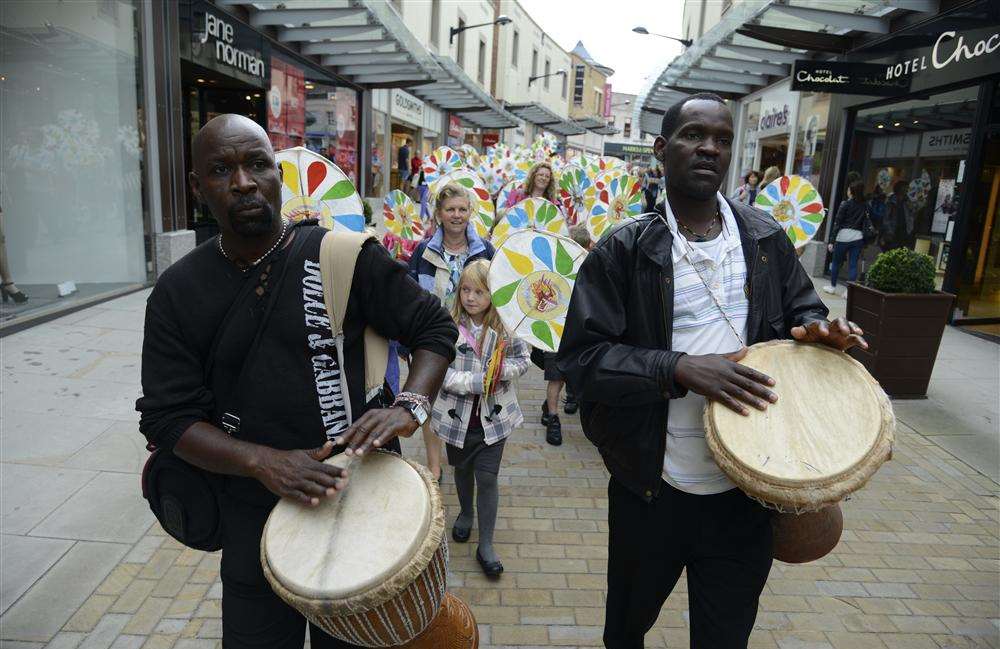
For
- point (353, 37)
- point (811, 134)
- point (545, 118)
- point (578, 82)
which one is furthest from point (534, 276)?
point (578, 82)

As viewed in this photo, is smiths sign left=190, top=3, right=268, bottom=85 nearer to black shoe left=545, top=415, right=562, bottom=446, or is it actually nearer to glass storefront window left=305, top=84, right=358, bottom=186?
glass storefront window left=305, top=84, right=358, bottom=186

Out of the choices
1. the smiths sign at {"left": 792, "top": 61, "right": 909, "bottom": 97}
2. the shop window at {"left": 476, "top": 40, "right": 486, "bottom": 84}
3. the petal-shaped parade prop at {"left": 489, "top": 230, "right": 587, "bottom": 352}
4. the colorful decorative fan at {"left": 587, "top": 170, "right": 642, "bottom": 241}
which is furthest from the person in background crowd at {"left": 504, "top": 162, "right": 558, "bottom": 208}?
the shop window at {"left": 476, "top": 40, "right": 486, "bottom": 84}

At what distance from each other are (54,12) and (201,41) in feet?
9.48

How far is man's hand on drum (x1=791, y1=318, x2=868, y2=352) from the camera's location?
1759mm

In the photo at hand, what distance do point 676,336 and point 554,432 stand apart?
10.6 feet

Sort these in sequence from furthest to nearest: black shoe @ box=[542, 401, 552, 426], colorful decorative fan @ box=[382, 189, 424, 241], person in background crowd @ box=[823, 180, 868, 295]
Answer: person in background crowd @ box=[823, 180, 868, 295] → colorful decorative fan @ box=[382, 189, 424, 241] → black shoe @ box=[542, 401, 552, 426]

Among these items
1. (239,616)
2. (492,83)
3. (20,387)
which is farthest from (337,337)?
(492,83)

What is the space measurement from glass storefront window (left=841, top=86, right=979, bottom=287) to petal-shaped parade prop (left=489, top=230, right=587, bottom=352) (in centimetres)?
789

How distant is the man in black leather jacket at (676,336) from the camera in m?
1.91

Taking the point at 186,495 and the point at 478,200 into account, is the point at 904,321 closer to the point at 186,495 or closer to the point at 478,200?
the point at 478,200

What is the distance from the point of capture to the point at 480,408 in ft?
11.6

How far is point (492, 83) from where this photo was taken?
36.7 metres

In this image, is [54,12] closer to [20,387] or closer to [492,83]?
[20,387]

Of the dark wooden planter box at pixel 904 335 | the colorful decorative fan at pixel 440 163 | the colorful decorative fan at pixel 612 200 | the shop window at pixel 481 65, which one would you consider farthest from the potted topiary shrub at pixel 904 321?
the shop window at pixel 481 65
